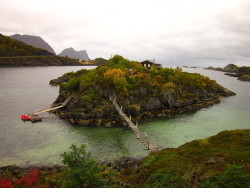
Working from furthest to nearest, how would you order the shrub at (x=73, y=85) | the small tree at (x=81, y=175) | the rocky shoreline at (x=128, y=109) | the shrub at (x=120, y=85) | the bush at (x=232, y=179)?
1. the shrub at (x=73, y=85)
2. the shrub at (x=120, y=85)
3. the rocky shoreline at (x=128, y=109)
4. the small tree at (x=81, y=175)
5. the bush at (x=232, y=179)

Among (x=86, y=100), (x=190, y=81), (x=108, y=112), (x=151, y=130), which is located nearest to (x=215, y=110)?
(x=190, y=81)

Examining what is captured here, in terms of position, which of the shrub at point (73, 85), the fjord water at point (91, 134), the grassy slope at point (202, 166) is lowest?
the fjord water at point (91, 134)

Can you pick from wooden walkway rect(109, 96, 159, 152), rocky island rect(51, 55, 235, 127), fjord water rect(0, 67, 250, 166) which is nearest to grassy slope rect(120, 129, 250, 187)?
wooden walkway rect(109, 96, 159, 152)

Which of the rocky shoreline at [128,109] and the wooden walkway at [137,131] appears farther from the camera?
the rocky shoreline at [128,109]

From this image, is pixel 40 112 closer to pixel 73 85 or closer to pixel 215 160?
pixel 73 85

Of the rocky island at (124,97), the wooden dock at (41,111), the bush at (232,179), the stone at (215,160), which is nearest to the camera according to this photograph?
the bush at (232,179)

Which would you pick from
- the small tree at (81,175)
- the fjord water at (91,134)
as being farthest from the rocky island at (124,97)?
the small tree at (81,175)

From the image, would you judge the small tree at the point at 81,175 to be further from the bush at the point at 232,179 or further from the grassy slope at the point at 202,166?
the bush at the point at 232,179

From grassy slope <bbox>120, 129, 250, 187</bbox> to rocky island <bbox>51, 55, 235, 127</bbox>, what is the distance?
26.5 metres

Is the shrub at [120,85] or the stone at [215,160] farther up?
the shrub at [120,85]

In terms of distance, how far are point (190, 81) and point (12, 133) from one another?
79.0 metres

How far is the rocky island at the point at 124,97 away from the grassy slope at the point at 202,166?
26.5m

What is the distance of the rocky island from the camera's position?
56878mm

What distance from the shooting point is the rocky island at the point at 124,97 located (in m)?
56.9
